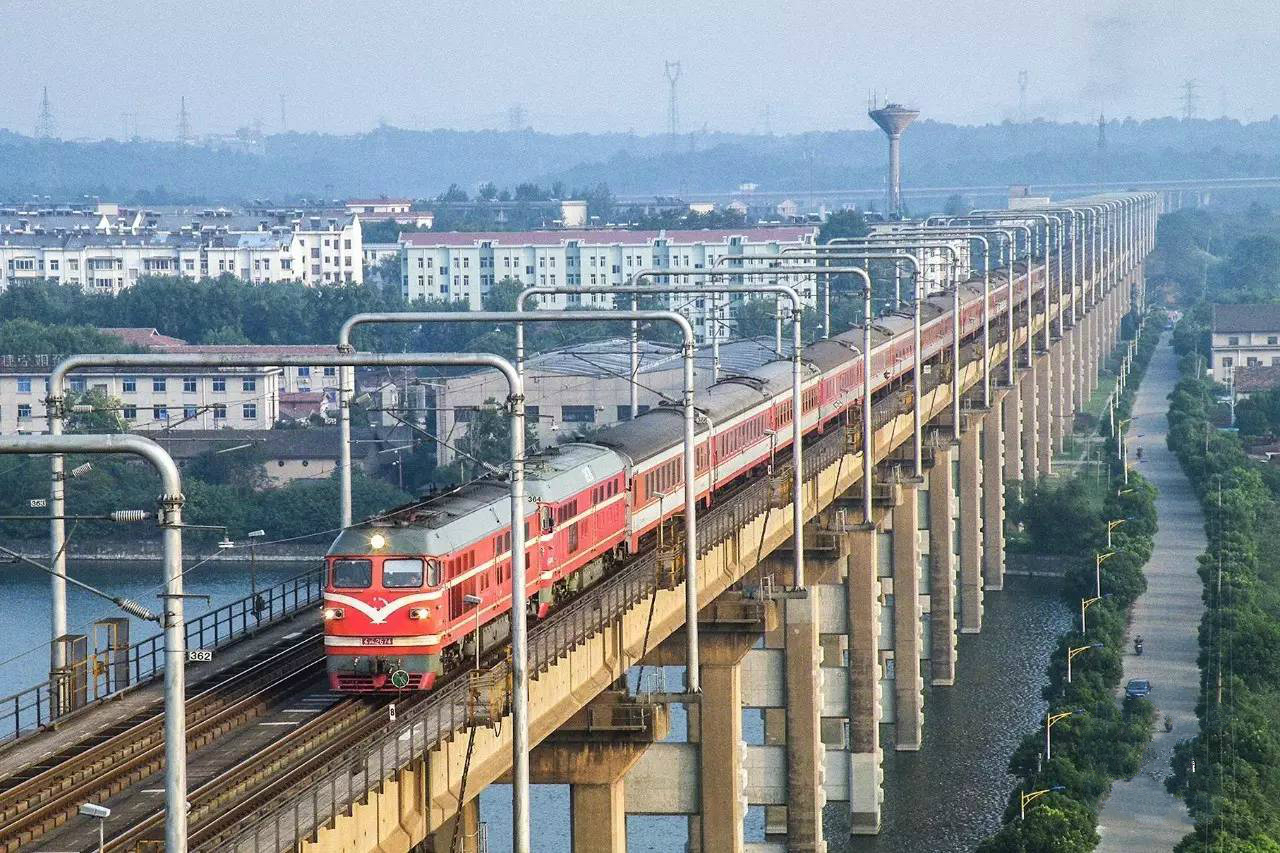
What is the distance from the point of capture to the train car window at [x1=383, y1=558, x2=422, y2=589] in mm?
26672

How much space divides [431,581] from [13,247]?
15091 centimetres

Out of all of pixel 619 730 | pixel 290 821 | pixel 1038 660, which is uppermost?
pixel 290 821

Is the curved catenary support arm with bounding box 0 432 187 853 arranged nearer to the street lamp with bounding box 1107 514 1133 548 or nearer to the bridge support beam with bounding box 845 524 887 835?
the bridge support beam with bounding box 845 524 887 835

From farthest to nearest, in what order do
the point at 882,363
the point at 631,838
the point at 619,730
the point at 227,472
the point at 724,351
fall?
the point at 227,472 → the point at 724,351 → the point at 882,363 → the point at 631,838 → the point at 619,730

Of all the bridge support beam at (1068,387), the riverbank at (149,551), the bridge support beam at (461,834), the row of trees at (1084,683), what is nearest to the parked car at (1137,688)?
the row of trees at (1084,683)

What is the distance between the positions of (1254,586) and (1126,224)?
337 ft

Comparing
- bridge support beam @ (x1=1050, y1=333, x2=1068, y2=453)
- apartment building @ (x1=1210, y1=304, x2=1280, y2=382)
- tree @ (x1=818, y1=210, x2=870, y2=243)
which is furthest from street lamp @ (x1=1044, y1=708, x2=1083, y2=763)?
tree @ (x1=818, y1=210, x2=870, y2=243)

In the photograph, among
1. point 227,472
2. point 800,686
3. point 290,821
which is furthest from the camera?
point 227,472

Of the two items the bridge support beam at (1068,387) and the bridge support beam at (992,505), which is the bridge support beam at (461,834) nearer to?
the bridge support beam at (992,505)

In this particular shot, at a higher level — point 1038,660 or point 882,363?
point 882,363

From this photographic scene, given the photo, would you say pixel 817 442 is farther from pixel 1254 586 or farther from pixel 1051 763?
pixel 1254 586

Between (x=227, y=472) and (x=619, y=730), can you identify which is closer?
(x=619, y=730)

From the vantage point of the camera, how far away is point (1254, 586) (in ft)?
236

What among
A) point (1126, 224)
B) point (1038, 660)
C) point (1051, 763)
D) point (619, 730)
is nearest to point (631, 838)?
point (1051, 763)
